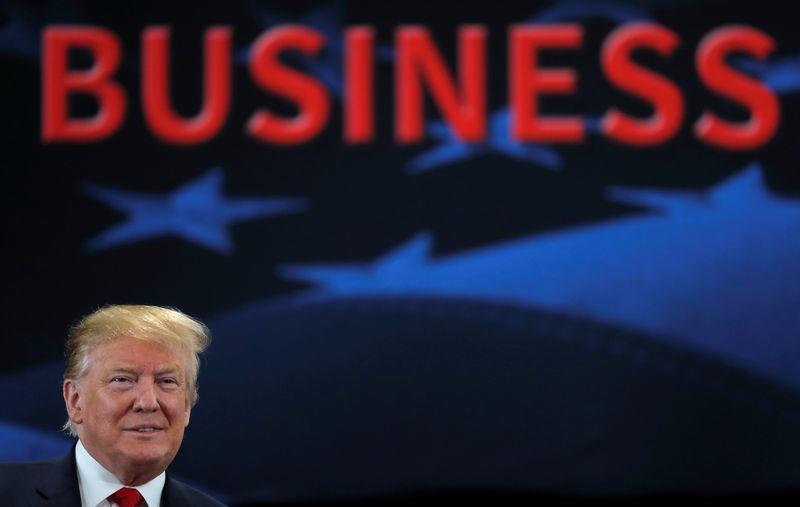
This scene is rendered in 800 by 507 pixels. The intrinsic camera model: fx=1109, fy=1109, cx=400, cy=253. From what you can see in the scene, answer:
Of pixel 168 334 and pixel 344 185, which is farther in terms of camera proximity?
pixel 344 185

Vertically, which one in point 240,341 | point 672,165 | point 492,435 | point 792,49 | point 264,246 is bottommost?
point 492,435

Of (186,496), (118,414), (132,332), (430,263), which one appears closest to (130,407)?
(118,414)

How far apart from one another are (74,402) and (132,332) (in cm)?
18

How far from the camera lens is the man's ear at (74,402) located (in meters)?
1.87

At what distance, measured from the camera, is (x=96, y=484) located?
1857 millimetres

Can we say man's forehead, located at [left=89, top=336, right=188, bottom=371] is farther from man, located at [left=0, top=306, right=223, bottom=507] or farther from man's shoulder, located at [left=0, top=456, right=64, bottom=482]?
man's shoulder, located at [left=0, top=456, right=64, bottom=482]

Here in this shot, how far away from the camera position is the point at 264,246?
4.76 m

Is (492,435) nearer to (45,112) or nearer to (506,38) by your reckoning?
(506,38)

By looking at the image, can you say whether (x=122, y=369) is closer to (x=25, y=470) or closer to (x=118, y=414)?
(x=118, y=414)

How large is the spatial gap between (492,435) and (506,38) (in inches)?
66.6

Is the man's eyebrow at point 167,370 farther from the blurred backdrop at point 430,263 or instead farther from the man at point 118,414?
the blurred backdrop at point 430,263

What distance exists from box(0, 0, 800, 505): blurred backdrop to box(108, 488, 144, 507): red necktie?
2809 millimetres

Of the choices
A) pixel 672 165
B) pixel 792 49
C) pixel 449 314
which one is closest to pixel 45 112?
pixel 449 314

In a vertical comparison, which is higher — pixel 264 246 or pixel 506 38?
pixel 506 38
